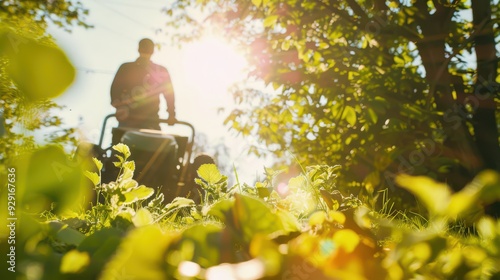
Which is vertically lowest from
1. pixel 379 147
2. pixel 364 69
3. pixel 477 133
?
pixel 379 147

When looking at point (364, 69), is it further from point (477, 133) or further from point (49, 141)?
point (49, 141)

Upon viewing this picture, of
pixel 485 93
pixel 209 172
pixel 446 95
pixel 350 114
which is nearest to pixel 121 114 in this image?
pixel 350 114

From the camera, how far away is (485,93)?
545 cm

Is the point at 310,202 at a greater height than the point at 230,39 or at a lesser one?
greater

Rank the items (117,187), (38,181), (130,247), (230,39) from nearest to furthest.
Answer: (130,247) < (38,181) < (117,187) < (230,39)

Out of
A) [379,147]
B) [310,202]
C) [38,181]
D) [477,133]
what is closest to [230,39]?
[379,147]

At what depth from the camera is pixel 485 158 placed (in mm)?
5453

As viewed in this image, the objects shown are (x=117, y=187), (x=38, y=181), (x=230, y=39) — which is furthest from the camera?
(x=230, y=39)

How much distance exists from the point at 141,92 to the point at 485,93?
195 inches

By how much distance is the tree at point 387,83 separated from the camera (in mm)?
5012

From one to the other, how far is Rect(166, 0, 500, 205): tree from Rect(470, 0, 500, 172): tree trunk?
0.04 ft

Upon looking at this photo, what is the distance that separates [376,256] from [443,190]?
7.8 inches

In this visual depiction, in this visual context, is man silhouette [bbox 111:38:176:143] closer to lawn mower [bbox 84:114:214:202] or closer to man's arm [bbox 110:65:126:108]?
man's arm [bbox 110:65:126:108]

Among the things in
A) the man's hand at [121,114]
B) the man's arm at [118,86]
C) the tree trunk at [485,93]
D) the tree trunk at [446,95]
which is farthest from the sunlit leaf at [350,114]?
the man's arm at [118,86]
